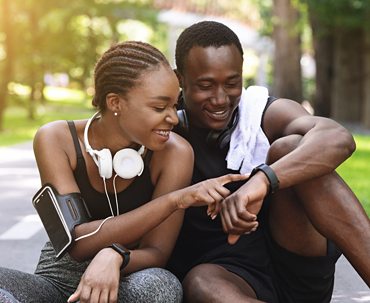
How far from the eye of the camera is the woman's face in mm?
2352

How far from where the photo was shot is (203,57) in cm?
274

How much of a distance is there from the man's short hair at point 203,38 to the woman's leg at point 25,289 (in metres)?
1.35

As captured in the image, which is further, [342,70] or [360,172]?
[342,70]

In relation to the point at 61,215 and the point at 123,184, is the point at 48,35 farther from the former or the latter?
the point at 61,215

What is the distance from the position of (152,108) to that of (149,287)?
0.80 meters

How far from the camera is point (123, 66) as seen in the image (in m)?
2.41

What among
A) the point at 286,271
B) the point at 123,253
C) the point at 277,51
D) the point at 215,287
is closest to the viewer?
the point at 123,253

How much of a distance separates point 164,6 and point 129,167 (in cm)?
2320

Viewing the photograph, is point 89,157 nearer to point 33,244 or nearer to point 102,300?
point 102,300

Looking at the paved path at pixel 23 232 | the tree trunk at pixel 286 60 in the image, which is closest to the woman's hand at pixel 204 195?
the paved path at pixel 23 232

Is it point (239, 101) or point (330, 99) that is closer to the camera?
point (239, 101)

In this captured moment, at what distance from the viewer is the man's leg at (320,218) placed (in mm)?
2330

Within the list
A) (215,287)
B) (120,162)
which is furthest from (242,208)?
(120,162)

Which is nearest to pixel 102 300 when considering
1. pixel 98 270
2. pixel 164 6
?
pixel 98 270
